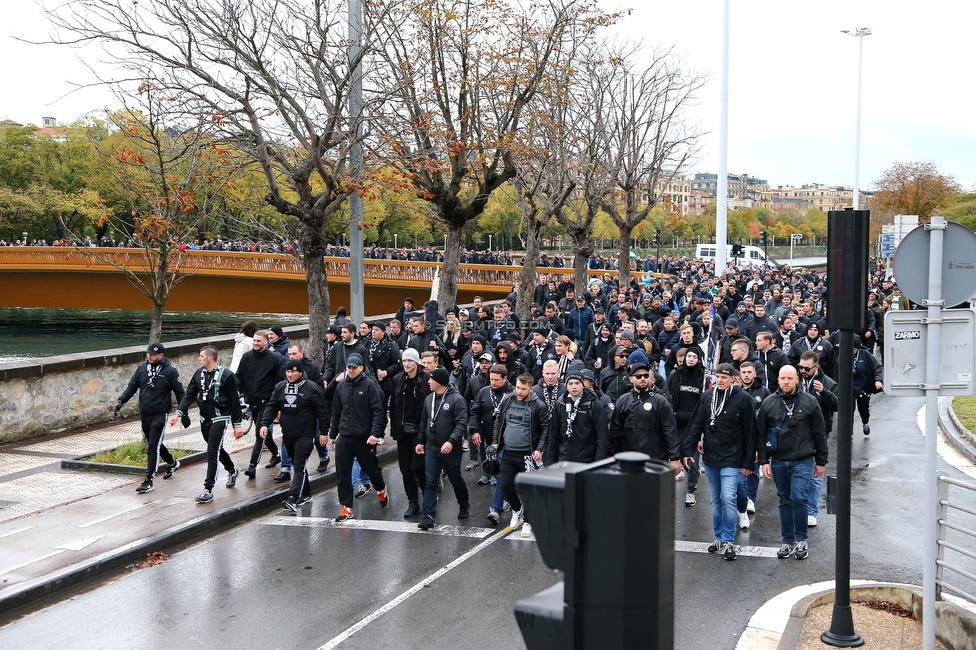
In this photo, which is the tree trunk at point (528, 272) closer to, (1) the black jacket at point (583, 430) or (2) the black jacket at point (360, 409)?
(2) the black jacket at point (360, 409)

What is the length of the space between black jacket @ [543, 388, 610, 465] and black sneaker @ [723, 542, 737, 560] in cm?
148

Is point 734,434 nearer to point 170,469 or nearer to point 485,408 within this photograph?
point 485,408

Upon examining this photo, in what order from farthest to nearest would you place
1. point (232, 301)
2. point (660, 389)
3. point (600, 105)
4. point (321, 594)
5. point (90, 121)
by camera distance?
1. point (90, 121)
2. point (232, 301)
3. point (600, 105)
4. point (660, 389)
5. point (321, 594)

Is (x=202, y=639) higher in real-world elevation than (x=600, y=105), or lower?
lower

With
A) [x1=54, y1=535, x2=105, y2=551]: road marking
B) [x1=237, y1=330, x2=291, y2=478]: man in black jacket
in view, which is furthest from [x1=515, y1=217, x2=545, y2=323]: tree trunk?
[x1=54, y1=535, x2=105, y2=551]: road marking

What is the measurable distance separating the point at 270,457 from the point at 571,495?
1087 centimetres

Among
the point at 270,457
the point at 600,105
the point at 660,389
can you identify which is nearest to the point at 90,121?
the point at 600,105

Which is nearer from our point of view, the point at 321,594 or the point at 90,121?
the point at 321,594

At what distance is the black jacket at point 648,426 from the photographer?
8.79 meters

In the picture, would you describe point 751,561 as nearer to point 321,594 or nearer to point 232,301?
point 321,594

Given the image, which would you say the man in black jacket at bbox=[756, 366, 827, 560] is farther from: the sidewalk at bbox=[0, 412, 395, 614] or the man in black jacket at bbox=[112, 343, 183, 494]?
the man in black jacket at bbox=[112, 343, 183, 494]

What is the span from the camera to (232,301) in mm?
36594

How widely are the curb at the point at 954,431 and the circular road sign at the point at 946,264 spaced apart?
786 cm

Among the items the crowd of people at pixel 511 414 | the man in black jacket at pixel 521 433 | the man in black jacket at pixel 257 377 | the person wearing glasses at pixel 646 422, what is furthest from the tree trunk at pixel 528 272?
the person wearing glasses at pixel 646 422
